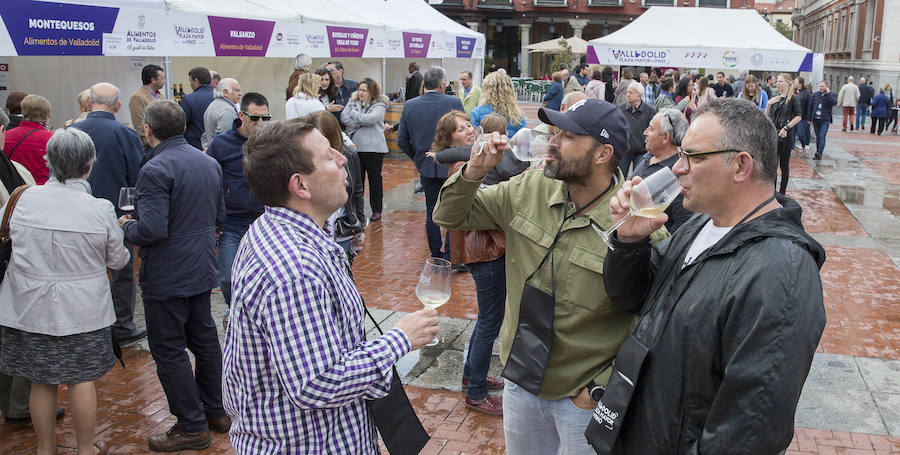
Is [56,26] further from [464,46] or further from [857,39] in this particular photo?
[857,39]

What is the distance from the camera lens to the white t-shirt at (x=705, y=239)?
1.99m

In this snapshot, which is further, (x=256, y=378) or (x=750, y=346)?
(x=256, y=378)

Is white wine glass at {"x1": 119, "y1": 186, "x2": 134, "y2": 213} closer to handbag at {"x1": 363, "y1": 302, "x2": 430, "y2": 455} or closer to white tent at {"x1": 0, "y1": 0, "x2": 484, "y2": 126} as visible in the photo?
handbag at {"x1": 363, "y1": 302, "x2": 430, "y2": 455}

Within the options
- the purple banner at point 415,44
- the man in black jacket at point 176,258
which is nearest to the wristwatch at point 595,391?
the man in black jacket at point 176,258

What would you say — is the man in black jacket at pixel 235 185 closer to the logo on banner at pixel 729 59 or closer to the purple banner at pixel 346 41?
the purple banner at pixel 346 41

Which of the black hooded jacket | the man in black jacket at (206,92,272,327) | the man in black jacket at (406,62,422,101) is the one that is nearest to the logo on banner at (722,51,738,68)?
the man in black jacket at (406,62,422,101)

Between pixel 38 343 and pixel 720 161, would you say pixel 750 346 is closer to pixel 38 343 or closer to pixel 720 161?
pixel 720 161

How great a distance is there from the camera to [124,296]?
18.5 feet

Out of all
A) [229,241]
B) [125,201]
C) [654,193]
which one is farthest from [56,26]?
[654,193]

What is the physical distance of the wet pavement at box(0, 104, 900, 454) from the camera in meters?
4.23

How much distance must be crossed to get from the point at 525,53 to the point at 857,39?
2106cm

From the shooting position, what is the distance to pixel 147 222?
384 centimetres

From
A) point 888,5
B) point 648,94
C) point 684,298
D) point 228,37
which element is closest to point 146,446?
point 684,298

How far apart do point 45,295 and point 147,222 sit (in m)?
0.60
